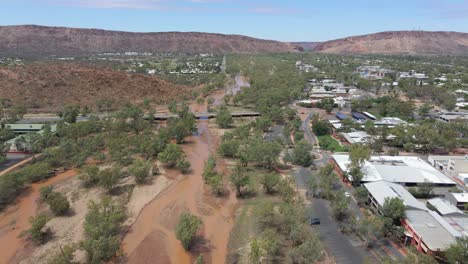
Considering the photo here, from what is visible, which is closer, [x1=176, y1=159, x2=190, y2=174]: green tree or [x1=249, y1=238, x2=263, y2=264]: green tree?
[x1=249, y1=238, x2=263, y2=264]: green tree

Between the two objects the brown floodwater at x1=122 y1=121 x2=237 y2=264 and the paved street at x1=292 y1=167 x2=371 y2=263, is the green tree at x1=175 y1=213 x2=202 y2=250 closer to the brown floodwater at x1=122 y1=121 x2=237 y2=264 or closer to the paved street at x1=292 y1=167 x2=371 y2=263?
the brown floodwater at x1=122 y1=121 x2=237 y2=264

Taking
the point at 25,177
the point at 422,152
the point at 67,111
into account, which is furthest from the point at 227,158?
the point at 67,111

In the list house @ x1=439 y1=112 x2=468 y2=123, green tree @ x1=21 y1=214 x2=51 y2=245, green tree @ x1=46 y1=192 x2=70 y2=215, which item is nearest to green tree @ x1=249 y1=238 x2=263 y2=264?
green tree @ x1=21 y1=214 x2=51 y2=245

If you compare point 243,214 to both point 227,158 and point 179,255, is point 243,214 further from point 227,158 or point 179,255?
point 227,158

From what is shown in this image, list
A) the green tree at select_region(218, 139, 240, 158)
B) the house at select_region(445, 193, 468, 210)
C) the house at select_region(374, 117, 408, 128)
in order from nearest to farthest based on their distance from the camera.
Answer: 1. the house at select_region(445, 193, 468, 210)
2. the green tree at select_region(218, 139, 240, 158)
3. the house at select_region(374, 117, 408, 128)

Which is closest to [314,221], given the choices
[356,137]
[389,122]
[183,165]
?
[183,165]

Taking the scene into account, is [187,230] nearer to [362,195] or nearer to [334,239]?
[334,239]

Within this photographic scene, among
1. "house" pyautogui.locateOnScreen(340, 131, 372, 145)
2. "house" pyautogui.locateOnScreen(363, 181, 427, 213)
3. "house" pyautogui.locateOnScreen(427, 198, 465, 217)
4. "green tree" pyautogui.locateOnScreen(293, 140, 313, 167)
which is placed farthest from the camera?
"house" pyautogui.locateOnScreen(340, 131, 372, 145)
